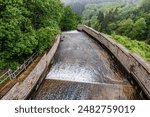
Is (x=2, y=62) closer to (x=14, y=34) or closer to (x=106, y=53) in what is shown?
(x=14, y=34)

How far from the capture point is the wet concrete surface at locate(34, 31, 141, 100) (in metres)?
11.6

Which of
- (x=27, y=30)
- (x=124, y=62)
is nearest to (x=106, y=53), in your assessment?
(x=124, y=62)

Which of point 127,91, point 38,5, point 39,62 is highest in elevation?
point 38,5

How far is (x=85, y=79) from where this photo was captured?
532 inches

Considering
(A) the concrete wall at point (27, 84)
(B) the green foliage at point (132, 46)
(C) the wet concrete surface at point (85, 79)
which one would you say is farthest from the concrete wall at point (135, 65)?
(A) the concrete wall at point (27, 84)

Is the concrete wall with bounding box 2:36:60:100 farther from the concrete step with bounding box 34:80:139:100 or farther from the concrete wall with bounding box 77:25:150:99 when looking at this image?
the concrete wall with bounding box 77:25:150:99

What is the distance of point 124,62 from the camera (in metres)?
15.3

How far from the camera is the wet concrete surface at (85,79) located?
1159 cm

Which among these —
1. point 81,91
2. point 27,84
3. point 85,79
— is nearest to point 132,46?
point 85,79

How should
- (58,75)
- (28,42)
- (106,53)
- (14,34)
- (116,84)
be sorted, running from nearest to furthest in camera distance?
(14,34) < (28,42) < (116,84) < (58,75) < (106,53)

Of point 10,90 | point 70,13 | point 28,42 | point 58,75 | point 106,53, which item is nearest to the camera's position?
point 10,90

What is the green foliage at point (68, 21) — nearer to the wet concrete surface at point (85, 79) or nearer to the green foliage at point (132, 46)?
the green foliage at point (132, 46)

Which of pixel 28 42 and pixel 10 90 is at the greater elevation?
pixel 28 42

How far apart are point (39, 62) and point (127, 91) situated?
5.64 meters
